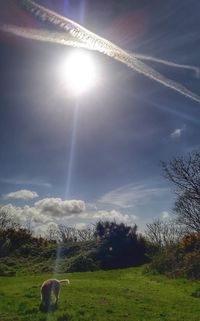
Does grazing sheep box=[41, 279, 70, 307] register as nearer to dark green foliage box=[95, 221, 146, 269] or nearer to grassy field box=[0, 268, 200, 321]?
grassy field box=[0, 268, 200, 321]

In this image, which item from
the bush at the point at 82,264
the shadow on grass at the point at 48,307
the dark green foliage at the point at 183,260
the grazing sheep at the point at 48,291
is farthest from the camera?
the bush at the point at 82,264

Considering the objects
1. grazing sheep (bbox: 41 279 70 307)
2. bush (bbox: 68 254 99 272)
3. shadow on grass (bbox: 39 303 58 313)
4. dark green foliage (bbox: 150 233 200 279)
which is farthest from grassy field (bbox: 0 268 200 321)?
bush (bbox: 68 254 99 272)

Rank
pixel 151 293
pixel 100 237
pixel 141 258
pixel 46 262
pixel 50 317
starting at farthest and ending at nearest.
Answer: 1. pixel 100 237
2. pixel 141 258
3. pixel 46 262
4. pixel 151 293
5. pixel 50 317

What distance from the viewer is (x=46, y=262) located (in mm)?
42750

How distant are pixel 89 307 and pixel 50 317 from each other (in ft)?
8.85

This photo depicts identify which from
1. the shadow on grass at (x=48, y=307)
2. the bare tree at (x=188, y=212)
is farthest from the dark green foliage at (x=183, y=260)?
the shadow on grass at (x=48, y=307)

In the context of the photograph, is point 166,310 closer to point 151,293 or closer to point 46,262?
point 151,293

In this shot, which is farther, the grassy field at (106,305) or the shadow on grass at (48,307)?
the shadow on grass at (48,307)

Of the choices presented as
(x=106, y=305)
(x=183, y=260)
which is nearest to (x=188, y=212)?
(x=183, y=260)

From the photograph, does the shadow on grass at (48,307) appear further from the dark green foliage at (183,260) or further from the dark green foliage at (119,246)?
the dark green foliage at (119,246)

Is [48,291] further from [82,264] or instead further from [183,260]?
[82,264]

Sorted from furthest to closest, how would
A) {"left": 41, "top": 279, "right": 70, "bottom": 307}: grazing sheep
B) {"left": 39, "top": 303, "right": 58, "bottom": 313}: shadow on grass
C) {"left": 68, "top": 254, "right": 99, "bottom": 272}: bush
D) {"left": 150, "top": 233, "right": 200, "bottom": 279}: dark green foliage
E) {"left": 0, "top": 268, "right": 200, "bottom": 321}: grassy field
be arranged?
{"left": 68, "top": 254, "right": 99, "bottom": 272}: bush
{"left": 150, "top": 233, "right": 200, "bottom": 279}: dark green foliage
{"left": 41, "top": 279, "right": 70, "bottom": 307}: grazing sheep
{"left": 39, "top": 303, "right": 58, "bottom": 313}: shadow on grass
{"left": 0, "top": 268, "right": 200, "bottom": 321}: grassy field

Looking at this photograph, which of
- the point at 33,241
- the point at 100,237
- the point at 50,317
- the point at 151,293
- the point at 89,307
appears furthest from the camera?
the point at 33,241

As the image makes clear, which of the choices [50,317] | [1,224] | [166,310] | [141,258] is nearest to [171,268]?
[141,258]
